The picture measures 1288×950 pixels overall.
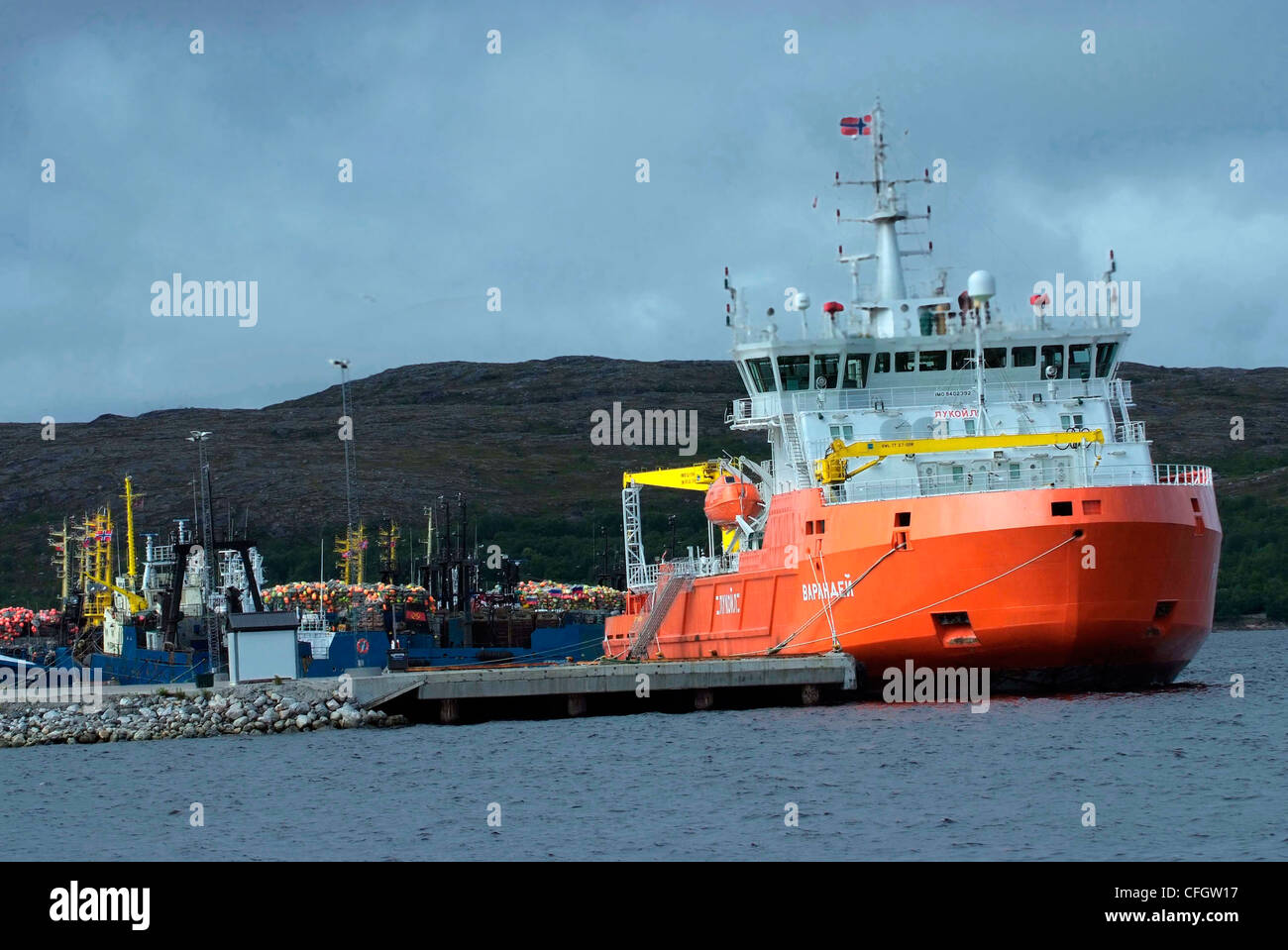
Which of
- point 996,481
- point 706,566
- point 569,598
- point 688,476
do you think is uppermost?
point 688,476

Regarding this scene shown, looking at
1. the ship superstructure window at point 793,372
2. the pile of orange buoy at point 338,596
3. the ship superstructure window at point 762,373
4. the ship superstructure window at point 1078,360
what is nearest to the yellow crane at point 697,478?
the ship superstructure window at point 762,373

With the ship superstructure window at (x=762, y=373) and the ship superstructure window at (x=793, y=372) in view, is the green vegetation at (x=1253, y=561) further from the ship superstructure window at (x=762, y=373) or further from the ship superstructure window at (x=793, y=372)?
the ship superstructure window at (x=793, y=372)

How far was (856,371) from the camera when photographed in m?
42.2

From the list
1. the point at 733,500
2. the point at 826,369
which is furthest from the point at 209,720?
the point at 826,369

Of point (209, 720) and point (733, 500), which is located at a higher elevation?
point (733, 500)

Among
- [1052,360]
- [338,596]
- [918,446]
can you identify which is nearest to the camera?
[918,446]

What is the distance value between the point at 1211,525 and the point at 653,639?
18083 millimetres

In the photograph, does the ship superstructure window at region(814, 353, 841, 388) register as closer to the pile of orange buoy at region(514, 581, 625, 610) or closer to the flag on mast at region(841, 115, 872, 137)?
the flag on mast at region(841, 115, 872, 137)

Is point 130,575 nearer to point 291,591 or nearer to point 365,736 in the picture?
point 291,591

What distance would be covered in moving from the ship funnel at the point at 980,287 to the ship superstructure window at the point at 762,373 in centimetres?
516

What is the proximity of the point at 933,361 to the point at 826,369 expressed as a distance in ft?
8.33

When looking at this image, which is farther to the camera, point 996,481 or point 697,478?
point 697,478

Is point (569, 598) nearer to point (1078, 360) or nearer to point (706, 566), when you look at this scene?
point (706, 566)

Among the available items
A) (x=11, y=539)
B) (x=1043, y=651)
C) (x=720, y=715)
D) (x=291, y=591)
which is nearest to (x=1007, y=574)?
(x=1043, y=651)
